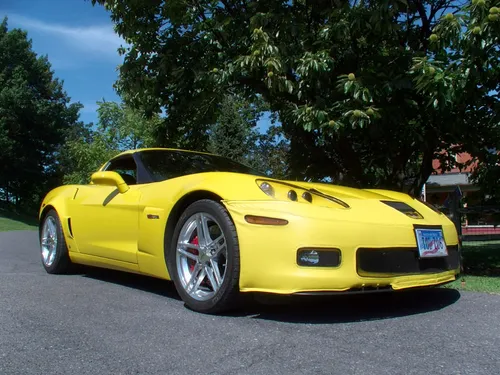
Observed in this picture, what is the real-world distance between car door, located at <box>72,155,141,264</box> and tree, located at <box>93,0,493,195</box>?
2.35 m

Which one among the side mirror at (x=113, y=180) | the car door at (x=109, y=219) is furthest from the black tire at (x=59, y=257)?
the side mirror at (x=113, y=180)

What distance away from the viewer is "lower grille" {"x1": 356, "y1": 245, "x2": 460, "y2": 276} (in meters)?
3.20

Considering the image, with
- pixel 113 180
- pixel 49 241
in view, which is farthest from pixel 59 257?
pixel 113 180

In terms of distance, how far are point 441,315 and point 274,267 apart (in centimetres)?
131

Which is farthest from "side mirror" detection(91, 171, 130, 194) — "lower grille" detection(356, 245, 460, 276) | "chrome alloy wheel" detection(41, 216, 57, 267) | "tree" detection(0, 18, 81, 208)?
"tree" detection(0, 18, 81, 208)

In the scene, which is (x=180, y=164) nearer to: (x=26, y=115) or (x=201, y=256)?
(x=201, y=256)

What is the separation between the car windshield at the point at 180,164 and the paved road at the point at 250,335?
111 centimetres

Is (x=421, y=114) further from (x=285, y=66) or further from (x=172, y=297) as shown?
(x=172, y=297)

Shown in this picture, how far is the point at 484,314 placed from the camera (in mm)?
3529

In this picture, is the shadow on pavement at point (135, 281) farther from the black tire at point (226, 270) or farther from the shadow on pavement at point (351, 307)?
the shadow on pavement at point (351, 307)

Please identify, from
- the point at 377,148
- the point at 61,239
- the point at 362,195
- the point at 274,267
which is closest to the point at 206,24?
the point at 377,148

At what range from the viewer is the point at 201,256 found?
3.56 metres

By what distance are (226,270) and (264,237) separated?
14.0 inches

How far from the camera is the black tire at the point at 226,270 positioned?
10.6 feet
